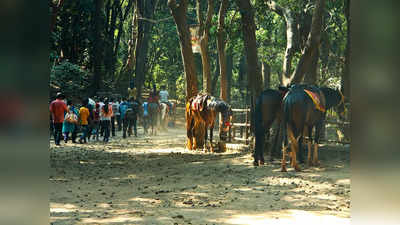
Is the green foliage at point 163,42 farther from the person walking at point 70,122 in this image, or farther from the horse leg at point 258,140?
the horse leg at point 258,140

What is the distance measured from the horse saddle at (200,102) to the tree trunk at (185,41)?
4.34ft

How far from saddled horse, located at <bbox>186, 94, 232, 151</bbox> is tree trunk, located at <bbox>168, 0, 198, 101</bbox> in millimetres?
902

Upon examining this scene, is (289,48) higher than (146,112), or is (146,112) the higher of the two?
(289,48)

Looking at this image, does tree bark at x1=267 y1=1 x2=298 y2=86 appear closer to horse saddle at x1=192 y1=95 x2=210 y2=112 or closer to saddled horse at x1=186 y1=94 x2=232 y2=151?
saddled horse at x1=186 y1=94 x2=232 y2=151

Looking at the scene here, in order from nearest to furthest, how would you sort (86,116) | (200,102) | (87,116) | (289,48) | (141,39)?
(289,48)
(200,102)
(86,116)
(87,116)
(141,39)

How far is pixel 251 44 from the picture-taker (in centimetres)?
1455

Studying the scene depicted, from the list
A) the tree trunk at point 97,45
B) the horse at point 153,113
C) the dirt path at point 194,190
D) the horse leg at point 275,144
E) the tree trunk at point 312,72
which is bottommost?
the dirt path at point 194,190

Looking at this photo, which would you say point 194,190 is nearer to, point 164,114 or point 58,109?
point 58,109

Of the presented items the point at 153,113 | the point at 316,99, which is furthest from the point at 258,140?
the point at 153,113

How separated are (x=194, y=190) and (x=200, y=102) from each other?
781 centimetres

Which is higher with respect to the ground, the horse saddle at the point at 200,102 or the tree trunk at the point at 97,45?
the tree trunk at the point at 97,45

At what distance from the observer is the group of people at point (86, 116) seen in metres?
17.8

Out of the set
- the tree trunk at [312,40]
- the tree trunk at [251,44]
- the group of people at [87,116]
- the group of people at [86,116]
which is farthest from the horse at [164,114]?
the tree trunk at [312,40]
